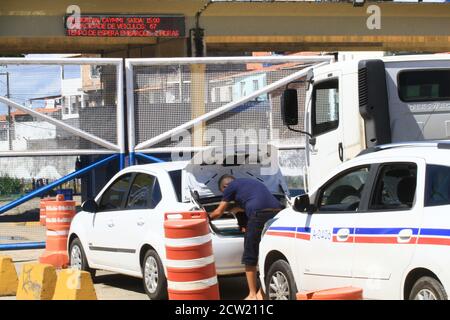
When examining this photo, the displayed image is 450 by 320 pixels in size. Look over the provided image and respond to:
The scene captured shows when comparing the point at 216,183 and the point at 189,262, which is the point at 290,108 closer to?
the point at 216,183

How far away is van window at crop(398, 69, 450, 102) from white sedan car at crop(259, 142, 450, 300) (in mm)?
3092

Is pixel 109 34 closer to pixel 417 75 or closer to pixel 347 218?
pixel 417 75

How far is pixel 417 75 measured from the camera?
1121cm

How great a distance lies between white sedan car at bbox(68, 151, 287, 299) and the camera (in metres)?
10.2

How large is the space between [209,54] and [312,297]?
28503 millimetres

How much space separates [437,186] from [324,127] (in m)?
5.21

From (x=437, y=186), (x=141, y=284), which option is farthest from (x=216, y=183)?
(x=437, y=186)

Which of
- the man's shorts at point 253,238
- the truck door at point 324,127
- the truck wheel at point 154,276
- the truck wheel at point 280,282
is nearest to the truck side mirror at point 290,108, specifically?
the truck door at point 324,127

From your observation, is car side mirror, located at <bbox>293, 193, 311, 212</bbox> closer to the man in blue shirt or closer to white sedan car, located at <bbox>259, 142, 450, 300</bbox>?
white sedan car, located at <bbox>259, 142, 450, 300</bbox>

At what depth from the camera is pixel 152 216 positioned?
10531 mm

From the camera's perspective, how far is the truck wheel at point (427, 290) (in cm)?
662

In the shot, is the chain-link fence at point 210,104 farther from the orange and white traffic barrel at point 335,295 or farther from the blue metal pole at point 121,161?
the orange and white traffic barrel at point 335,295

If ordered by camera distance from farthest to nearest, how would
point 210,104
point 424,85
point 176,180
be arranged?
point 210,104, point 424,85, point 176,180

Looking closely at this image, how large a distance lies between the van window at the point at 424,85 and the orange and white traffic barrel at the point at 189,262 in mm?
3942
